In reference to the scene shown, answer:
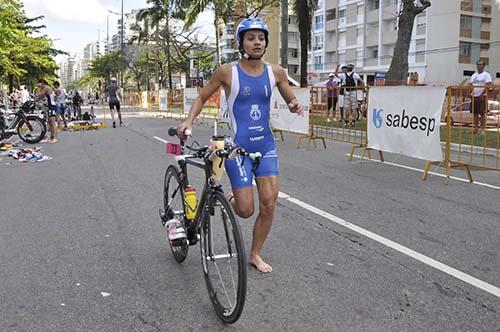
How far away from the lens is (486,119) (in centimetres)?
1002

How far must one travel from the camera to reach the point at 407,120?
9.38 meters

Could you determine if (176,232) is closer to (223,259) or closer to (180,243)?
(180,243)

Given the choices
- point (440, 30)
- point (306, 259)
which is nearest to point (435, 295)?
point (306, 259)

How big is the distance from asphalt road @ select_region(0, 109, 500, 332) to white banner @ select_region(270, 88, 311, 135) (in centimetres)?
488

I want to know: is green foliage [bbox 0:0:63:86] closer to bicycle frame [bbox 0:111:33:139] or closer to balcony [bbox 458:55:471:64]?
bicycle frame [bbox 0:111:33:139]

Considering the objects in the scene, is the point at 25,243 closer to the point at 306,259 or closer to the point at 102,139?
the point at 306,259

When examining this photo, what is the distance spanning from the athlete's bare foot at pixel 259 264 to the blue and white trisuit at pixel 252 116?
2.58 ft

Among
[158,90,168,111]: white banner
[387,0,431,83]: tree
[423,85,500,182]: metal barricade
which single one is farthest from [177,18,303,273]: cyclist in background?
[158,90,168,111]: white banner

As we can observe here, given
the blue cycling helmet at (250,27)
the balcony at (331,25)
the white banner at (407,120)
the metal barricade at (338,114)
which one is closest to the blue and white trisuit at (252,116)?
the blue cycling helmet at (250,27)

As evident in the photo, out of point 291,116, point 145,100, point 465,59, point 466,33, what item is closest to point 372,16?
point 466,33

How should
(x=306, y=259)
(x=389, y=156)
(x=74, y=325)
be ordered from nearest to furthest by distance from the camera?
(x=74, y=325) → (x=306, y=259) → (x=389, y=156)

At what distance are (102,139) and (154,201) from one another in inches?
394

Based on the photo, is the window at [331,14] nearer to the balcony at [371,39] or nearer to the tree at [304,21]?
the balcony at [371,39]

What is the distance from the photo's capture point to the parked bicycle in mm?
15609
